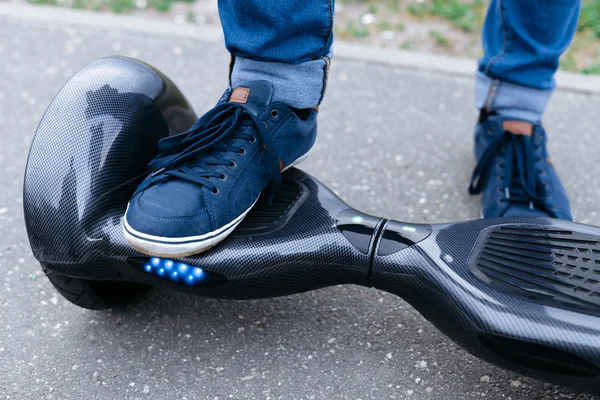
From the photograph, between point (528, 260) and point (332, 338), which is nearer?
point (528, 260)

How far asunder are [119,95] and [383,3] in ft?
5.95

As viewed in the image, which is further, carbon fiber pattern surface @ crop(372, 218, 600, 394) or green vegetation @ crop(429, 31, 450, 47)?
green vegetation @ crop(429, 31, 450, 47)

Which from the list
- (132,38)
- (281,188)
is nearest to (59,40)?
(132,38)

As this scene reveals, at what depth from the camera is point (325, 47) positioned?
4.36ft

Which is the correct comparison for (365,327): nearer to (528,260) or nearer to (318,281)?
(318,281)

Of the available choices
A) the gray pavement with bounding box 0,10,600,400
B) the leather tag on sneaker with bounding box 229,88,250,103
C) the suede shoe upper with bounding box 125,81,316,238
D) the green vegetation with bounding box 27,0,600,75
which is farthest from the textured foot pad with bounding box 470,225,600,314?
the green vegetation with bounding box 27,0,600,75

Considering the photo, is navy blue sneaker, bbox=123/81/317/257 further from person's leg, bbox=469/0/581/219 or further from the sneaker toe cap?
person's leg, bbox=469/0/581/219

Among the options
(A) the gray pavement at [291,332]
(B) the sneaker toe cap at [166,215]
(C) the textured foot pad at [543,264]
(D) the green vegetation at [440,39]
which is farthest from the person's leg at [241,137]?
(D) the green vegetation at [440,39]

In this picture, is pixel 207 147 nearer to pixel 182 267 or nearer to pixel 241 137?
pixel 241 137

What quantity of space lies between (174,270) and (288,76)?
478mm

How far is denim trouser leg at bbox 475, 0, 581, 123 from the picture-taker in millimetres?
1528

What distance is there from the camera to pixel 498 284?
1.06m

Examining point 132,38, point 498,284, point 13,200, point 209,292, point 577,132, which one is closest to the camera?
point 498,284

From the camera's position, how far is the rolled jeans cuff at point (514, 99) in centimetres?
163
